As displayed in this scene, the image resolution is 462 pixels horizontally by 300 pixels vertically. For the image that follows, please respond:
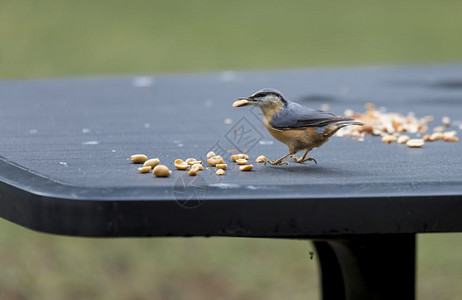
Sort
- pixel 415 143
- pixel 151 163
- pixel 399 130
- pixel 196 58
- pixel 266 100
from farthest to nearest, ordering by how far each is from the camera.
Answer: pixel 196 58 → pixel 399 130 → pixel 415 143 → pixel 266 100 → pixel 151 163

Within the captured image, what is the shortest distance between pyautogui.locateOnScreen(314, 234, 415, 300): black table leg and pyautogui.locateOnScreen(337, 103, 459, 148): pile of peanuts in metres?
0.37

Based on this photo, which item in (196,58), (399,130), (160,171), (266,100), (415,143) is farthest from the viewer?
(196,58)

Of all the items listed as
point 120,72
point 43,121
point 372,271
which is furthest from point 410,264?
point 120,72

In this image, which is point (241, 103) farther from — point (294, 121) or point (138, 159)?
point (138, 159)

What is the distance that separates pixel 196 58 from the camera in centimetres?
902

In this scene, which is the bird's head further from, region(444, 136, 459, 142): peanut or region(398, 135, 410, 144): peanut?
region(444, 136, 459, 142): peanut

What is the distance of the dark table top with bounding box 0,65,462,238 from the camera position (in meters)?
1.49

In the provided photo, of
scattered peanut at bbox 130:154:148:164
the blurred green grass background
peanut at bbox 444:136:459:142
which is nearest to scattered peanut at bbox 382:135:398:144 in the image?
peanut at bbox 444:136:459:142

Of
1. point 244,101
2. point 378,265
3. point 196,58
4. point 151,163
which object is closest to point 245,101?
point 244,101

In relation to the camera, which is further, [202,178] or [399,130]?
[399,130]

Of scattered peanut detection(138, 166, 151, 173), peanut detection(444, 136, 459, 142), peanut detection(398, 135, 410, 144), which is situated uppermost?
scattered peanut detection(138, 166, 151, 173)

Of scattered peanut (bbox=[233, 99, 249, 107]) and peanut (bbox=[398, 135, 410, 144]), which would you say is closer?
scattered peanut (bbox=[233, 99, 249, 107])

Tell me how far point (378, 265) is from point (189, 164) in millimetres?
504

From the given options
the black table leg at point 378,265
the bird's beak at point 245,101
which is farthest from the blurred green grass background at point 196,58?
the bird's beak at point 245,101
